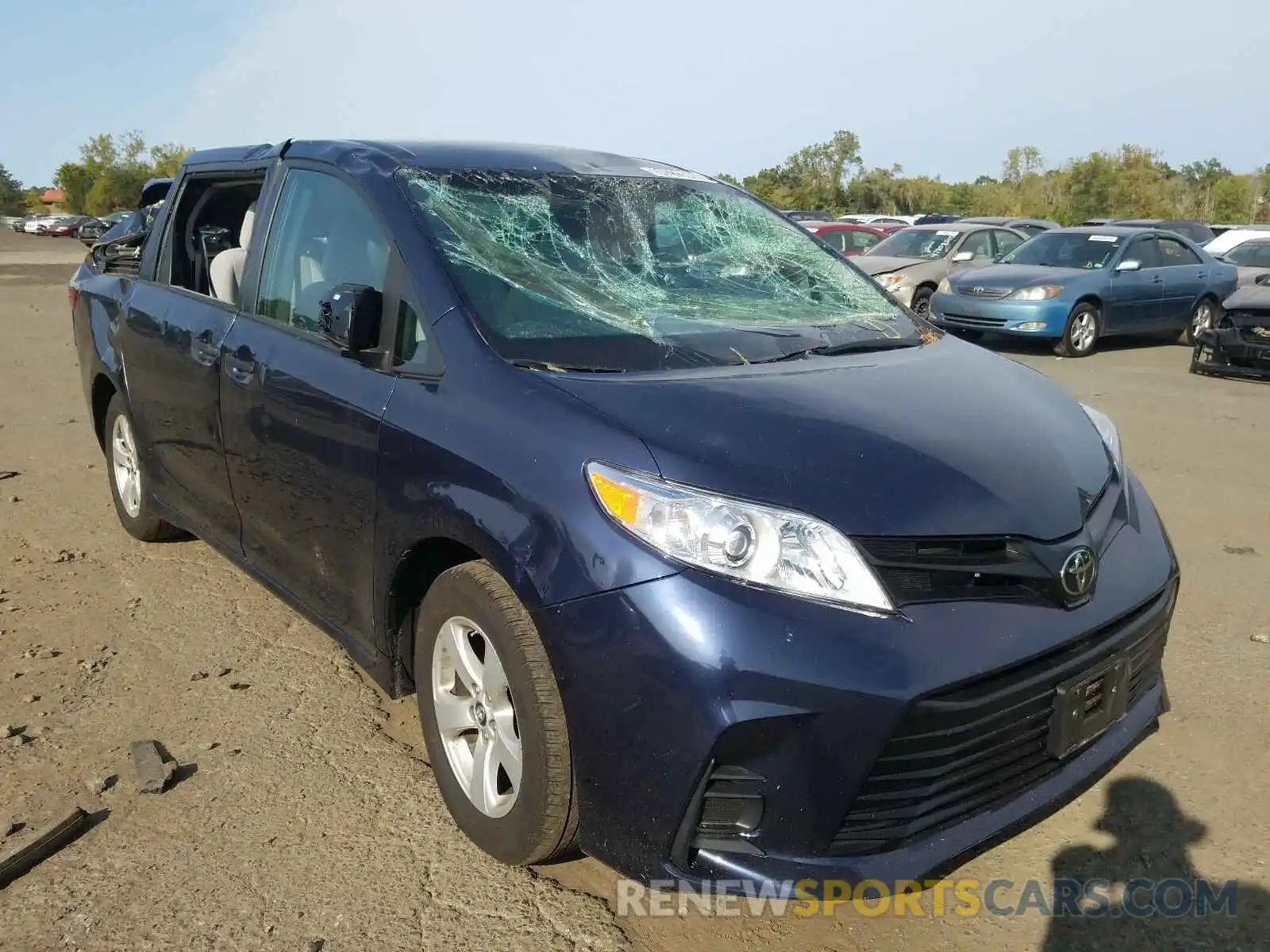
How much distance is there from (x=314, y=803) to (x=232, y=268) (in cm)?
213

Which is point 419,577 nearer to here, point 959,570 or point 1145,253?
point 959,570

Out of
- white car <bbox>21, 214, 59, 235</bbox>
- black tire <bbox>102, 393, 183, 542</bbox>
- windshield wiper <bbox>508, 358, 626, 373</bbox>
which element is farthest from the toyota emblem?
white car <bbox>21, 214, 59, 235</bbox>

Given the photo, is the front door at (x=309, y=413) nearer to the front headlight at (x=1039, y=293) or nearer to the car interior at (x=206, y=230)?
the car interior at (x=206, y=230)

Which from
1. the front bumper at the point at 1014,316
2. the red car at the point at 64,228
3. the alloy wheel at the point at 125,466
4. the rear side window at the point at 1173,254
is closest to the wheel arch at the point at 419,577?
the alloy wheel at the point at 125,466

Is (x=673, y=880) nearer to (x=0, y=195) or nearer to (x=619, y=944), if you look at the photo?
(x=619, y=944)

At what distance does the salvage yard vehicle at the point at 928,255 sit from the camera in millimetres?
14695

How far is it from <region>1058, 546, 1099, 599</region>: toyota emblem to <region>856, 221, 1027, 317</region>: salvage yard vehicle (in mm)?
12367

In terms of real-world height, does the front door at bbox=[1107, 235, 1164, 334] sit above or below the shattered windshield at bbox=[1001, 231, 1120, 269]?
below

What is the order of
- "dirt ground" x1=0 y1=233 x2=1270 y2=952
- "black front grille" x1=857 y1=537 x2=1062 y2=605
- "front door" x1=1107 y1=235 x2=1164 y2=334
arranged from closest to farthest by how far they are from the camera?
"black front grille" x1=857 y1=537 x2=1062 y2=605 < "dirt ground" x1=0 y1=233 x2=1270 y2=952 < "front door" x1=1107 y1=235 x2=1164 y2=334

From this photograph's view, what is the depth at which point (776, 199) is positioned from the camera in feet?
185

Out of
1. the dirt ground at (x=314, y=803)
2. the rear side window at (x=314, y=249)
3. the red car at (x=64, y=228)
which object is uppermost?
the red car at (x=64, y=228)

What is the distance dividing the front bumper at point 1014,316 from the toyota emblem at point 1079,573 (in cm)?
1035

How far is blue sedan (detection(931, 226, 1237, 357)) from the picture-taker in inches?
475

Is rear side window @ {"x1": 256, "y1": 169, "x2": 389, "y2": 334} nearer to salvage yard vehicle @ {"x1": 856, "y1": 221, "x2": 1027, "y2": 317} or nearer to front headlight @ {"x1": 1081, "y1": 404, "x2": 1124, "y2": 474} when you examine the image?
front headlight @ {"x1": 1081, "y1": 404, "x2": 1124, "y2": 474}
